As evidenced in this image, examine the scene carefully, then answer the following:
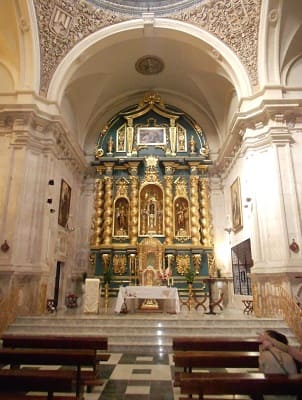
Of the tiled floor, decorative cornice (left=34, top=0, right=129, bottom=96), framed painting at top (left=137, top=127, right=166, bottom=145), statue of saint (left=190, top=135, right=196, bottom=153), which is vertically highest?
decorative cornice (left=34, top=0, right=129, bottom=96)

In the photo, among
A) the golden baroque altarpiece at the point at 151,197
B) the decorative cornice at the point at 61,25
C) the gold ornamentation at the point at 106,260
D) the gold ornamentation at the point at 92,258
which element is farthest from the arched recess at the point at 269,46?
the gold ornamentation at the point at 92,258

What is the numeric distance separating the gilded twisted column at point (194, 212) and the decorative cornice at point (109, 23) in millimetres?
5078

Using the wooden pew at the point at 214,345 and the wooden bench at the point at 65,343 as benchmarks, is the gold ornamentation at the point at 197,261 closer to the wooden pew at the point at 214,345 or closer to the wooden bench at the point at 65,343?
the wooden pew at the point at 214,345

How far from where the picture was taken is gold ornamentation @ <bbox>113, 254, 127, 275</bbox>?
12816mm

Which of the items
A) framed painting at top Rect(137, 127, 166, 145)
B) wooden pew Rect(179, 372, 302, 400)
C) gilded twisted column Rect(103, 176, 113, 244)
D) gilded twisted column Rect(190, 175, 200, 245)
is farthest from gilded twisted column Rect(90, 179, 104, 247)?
wooden pew Rect(179, 372, 302, 400)

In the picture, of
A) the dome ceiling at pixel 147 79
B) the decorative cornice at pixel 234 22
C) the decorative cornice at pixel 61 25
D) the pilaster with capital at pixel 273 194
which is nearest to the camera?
the pilaster with capital at pixel 273 194

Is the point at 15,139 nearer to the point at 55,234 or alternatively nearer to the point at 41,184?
the point at 41,184

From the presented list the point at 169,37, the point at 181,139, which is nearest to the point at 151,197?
the point at 181,139

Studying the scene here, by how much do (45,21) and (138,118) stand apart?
6262 millimetres

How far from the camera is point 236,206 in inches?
452

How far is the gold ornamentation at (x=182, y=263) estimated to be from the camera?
12.8 metres

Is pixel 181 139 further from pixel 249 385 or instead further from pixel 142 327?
pixel 249 385

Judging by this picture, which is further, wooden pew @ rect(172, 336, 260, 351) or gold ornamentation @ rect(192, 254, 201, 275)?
gold ornamentation @ rect(192, 254, 201, 275)

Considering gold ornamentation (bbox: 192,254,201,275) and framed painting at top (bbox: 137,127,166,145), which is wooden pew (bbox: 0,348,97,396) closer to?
gold ornamentation (bbox: 192,254,201,275)
